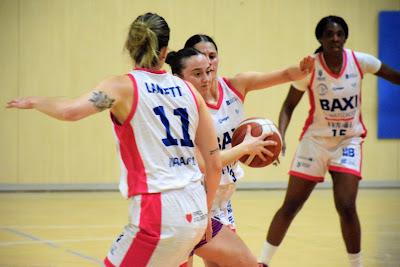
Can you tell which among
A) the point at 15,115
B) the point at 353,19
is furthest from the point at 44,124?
the point at 353,19

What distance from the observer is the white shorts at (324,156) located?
6.07 meters

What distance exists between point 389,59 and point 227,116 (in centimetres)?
868

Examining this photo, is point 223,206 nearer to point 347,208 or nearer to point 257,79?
point 257,79

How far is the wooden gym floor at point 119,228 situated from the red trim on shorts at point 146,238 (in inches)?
131

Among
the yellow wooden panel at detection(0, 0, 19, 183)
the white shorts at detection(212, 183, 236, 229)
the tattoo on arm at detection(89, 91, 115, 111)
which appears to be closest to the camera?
the tattoo on arm at detection(89, 91, 115, 111)

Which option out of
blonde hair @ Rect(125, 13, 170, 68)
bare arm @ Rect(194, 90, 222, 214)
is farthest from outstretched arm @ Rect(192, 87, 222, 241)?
blonde hair @ Rect(125, 13, 170, 68)

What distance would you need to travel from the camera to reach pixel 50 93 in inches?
460

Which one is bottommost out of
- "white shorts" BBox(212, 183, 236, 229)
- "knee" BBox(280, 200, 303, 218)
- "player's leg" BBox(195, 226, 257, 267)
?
"knee" BBox(280, 200, 303, 218)

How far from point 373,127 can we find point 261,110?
194 cm

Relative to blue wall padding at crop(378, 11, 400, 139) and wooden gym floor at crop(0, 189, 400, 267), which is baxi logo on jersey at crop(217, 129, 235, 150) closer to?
wooden gym floor at crop(0, 189, 400, 267)

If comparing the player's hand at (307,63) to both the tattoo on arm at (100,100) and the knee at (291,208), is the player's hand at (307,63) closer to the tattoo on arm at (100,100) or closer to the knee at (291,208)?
the knee at (291,208)

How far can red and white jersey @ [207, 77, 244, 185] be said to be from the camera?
4.56 metres

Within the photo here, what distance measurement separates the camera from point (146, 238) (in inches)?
124

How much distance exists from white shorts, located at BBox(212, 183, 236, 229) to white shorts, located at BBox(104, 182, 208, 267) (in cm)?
118
